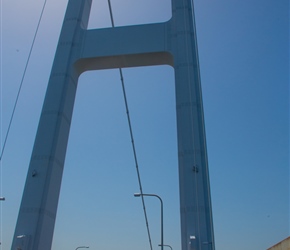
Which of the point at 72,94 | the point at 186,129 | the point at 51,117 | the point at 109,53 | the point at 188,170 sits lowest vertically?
the point at 188,170

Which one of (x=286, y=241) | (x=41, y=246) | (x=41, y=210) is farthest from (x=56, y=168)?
(x=286, y=241)

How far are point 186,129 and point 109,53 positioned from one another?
3255 millimetres

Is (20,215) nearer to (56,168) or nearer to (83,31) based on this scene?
(56,168)

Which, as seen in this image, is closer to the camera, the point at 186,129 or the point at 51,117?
the point at 186,129

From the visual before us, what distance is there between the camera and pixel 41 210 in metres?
7.45

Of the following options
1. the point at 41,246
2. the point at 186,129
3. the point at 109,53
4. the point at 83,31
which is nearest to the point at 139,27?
the point at 109,53

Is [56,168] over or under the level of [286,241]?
over

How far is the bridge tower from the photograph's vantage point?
711 cm

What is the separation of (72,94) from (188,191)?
15.0 feet

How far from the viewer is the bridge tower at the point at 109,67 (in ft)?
23.3

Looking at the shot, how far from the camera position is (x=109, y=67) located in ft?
32.2

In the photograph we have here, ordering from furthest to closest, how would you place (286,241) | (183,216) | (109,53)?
(109,53)
(183,216)
(286,241)

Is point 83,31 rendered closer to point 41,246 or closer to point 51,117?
point 51,117

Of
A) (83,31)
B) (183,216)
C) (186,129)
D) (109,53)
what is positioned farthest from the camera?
(83,31)
